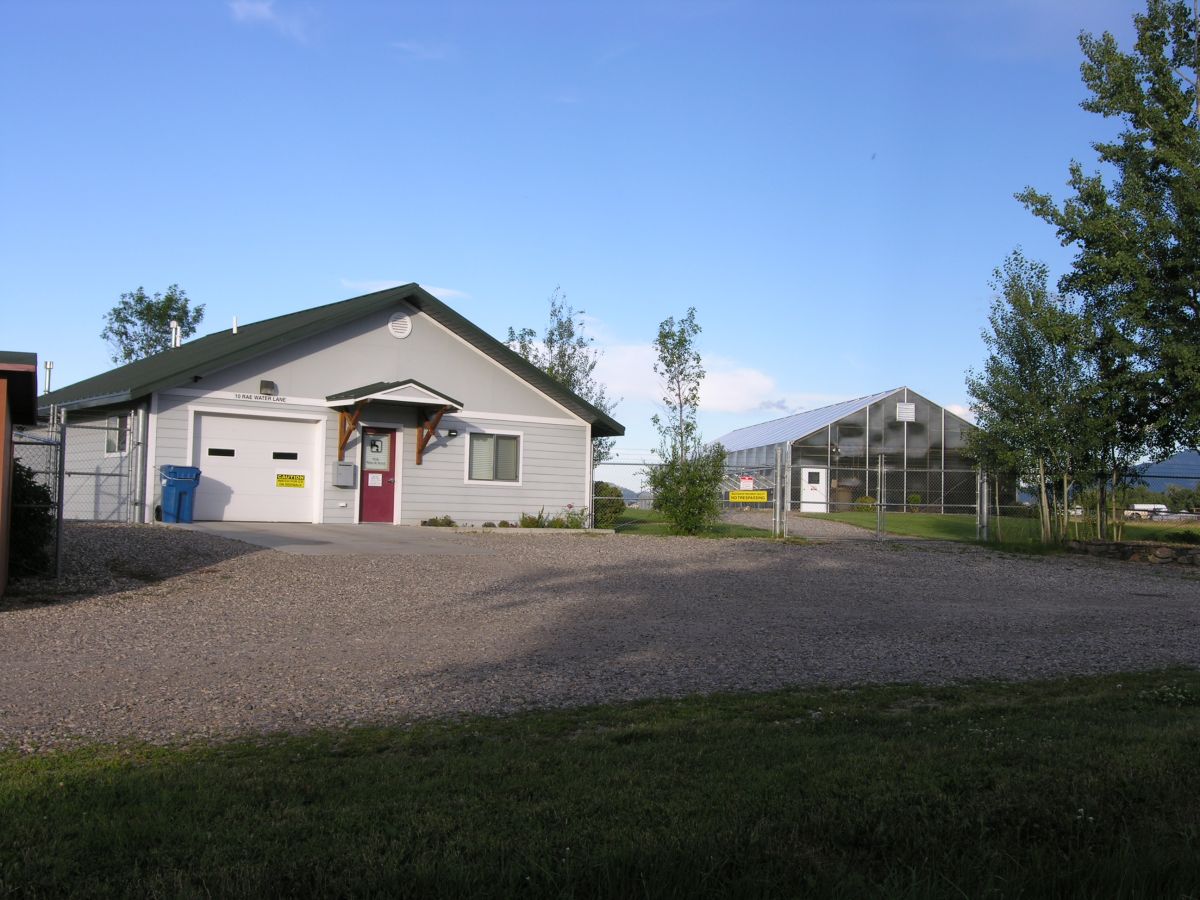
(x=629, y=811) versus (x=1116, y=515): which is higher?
(x=1116, y=515)

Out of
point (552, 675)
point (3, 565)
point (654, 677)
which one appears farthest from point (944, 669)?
point (3, 565)

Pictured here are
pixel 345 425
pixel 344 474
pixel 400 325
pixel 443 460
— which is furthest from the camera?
pixel 443 460

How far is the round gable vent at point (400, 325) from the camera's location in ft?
80.3

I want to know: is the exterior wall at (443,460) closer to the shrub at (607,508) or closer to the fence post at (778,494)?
the shrub at (607,508)

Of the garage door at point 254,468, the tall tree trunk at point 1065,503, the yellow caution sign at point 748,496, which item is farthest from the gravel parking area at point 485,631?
the yellow caution sign at point 748,496

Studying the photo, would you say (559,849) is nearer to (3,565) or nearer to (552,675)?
(552,675)

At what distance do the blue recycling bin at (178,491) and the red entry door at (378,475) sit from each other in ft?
13.0

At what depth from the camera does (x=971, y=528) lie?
110ft

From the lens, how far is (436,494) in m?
24.8

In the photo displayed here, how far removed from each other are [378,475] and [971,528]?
19.2 m

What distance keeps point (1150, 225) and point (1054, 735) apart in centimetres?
1754

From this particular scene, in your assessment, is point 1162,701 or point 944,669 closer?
point 1162,701

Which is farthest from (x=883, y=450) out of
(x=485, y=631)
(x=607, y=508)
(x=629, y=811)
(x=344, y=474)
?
(x=629, y=811)

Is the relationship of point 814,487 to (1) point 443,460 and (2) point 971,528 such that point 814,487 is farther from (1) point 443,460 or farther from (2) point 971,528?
(1) point 443,460
